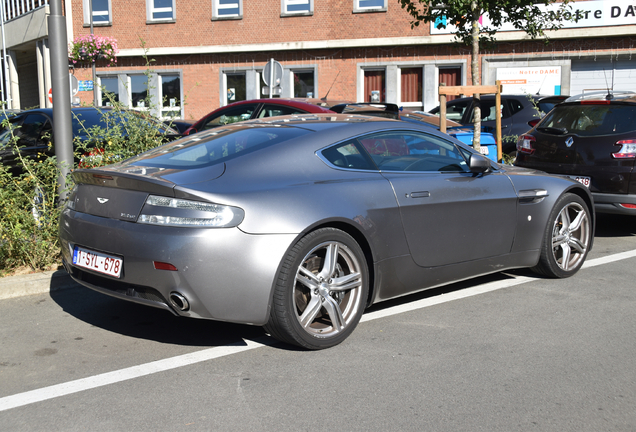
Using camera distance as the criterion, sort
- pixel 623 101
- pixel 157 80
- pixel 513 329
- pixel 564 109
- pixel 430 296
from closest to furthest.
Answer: pixel 513 329 → pixel 430 296 → pixel 623 101 → pixel 564 109 → pixel 157 80

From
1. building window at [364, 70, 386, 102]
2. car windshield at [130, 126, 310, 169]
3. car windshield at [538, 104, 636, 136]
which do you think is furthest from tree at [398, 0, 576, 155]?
building window at [364, 70, 386, 102]

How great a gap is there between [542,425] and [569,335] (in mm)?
1433

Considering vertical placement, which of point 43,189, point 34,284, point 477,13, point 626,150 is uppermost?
point 477,13

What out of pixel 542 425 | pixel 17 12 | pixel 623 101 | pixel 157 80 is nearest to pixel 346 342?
pixel 542 425

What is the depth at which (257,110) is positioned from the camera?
9.60 meters

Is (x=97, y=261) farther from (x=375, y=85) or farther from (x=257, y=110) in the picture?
(x=375, y=85)

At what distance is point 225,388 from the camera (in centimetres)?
350

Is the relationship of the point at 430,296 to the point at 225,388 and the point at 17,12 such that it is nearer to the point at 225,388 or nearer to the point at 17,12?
the point at 225,388

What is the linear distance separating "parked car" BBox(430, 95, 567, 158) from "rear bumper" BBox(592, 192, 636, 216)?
4.66m

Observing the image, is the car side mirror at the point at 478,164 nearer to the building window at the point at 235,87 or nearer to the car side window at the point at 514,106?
the car side window at the point at 514,106

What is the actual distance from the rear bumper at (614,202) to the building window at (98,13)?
76.2 ft

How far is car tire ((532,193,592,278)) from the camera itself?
5.69 metres

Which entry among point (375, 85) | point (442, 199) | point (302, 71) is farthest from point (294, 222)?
point (302, 71)

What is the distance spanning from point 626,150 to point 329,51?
1814 centimetres
